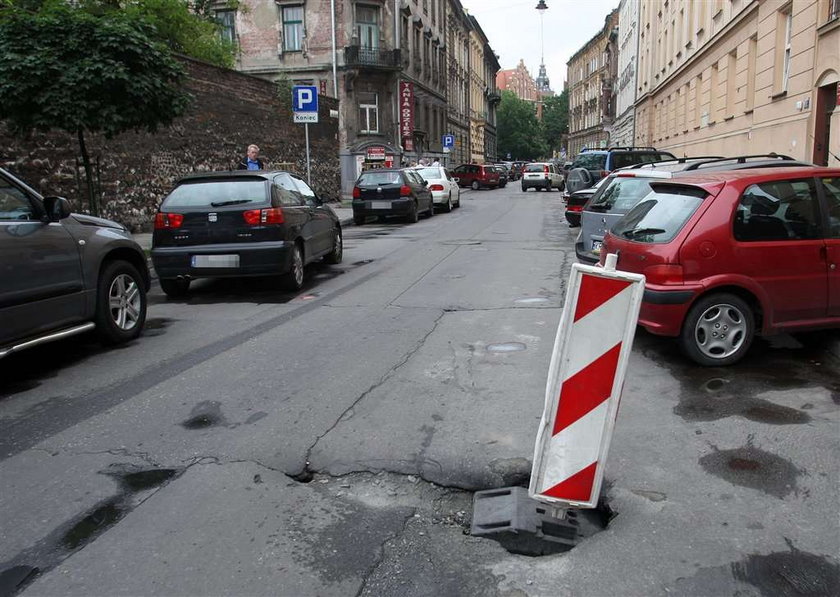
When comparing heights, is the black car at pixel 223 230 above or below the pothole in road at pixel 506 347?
above

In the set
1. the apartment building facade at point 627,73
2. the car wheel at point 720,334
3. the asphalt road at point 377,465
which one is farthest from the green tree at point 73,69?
the apartment building facade at point 627,73

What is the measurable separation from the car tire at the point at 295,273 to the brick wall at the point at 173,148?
6.91ft

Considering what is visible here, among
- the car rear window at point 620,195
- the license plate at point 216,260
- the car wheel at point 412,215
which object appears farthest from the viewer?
the car wheel at point 412,215

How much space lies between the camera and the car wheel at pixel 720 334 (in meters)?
5.73

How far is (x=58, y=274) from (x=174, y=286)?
362 centimetres

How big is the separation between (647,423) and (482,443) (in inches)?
44.7

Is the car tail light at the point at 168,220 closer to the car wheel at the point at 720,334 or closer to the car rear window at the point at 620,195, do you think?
the car rear window at the point at 620,195

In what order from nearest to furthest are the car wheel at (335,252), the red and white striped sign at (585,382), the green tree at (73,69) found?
1. the red and white striped sign at (585,382)
2. the green tree at (73,69)
3. the car wheel at (335,252)

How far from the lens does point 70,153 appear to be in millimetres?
14133

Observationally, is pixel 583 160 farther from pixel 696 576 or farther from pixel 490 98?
pixel 490 98

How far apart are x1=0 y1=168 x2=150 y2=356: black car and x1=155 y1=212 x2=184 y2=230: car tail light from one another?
1.99m

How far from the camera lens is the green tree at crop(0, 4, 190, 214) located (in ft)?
32.6

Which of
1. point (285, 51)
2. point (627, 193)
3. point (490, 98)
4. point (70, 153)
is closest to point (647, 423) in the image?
point (627, 193)

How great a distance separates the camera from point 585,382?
10.1ft
